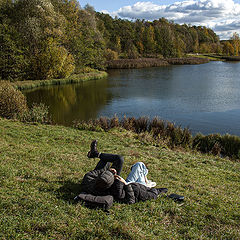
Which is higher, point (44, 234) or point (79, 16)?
point (79, 16)

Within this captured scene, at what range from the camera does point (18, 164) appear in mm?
7680

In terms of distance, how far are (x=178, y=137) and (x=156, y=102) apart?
1205cm

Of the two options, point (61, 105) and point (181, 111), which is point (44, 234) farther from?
point (61, 105)

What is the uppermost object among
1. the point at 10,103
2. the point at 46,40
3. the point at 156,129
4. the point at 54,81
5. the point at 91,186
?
the point at 46,40

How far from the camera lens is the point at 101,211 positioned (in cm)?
516

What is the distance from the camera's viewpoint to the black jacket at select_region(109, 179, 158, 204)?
5562mm

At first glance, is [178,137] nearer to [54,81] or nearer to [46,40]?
[54,81]

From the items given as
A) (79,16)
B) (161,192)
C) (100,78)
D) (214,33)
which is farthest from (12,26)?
(214,33)

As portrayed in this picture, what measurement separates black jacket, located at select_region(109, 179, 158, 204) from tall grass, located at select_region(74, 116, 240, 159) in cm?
824

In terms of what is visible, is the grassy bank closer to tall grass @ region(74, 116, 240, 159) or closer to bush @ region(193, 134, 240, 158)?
tall grass @ region(74, 116, 240, 159)

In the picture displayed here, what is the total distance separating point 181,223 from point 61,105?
72.6ft

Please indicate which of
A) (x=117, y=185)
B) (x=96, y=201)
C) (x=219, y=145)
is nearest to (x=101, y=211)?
(x=96, y=201)

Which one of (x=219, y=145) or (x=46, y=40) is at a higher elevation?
(x=46, y=40)

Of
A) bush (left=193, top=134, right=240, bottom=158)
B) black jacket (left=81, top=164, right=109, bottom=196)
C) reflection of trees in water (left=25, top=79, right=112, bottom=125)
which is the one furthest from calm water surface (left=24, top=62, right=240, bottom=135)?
black jacket (left=81, top=164, right=109, bottom=196)
